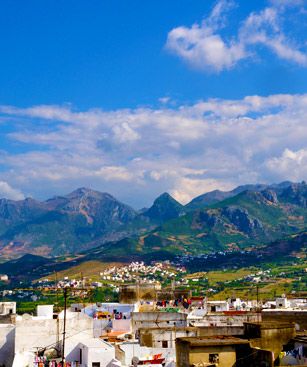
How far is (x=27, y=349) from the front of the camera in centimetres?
4022

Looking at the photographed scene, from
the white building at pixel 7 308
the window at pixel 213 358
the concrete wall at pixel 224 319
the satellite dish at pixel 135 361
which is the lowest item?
the satellite dish at pixel 135 361

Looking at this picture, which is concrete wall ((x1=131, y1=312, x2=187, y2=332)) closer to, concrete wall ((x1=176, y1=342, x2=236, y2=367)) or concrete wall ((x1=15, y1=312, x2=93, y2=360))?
concrete wall ((x1=15, y1=312, x2=93, y2=360))

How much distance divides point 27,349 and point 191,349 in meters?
15.7

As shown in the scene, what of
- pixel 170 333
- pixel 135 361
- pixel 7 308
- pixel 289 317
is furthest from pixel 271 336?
pixel 7 308

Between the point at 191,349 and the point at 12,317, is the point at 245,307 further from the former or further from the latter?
the point at 191,349

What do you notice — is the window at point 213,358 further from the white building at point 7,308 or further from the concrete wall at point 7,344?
the white building at point 7,308

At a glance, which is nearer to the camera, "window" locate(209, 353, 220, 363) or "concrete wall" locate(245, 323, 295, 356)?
"window" locate(209, 353, 220, 363)

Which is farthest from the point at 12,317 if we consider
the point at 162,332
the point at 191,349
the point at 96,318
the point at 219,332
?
the point at 191,349

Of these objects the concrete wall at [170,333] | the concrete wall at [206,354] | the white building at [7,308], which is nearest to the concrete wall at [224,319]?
the concrete wall at [170,333]

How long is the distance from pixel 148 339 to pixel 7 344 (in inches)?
423

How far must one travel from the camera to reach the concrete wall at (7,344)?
4097 centimetres

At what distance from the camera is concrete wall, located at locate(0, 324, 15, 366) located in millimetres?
40969

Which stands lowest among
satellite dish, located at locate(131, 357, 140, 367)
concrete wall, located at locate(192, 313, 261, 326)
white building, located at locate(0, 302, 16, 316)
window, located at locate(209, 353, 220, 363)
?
satellite dish, located at locate(131, 357, 140, 367)

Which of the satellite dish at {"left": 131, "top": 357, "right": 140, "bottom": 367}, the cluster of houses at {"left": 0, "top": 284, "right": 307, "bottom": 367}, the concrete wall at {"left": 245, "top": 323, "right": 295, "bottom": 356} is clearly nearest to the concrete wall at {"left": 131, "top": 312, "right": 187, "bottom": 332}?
the cluster of houses at {"left": 0, "top": 284, "right": 307, "bottom": 367}
